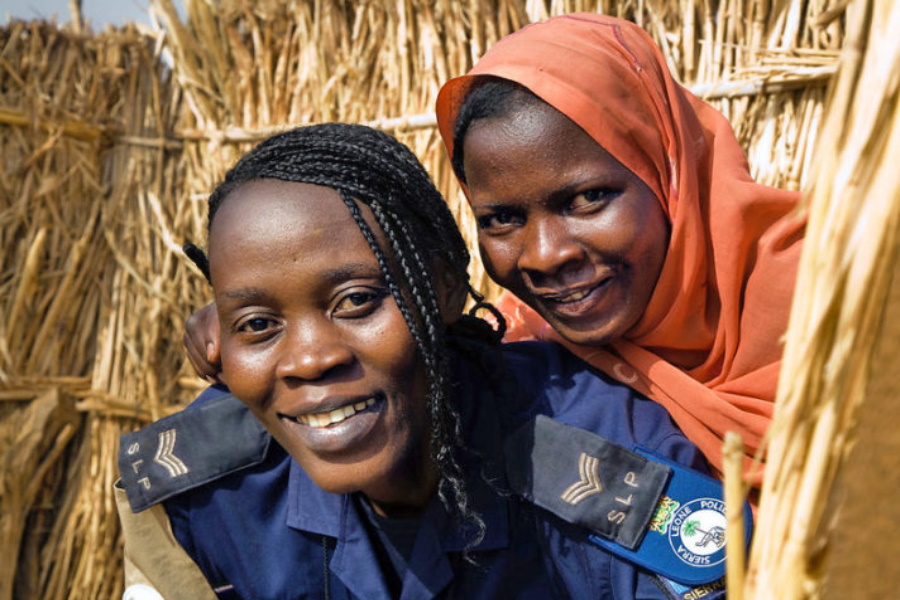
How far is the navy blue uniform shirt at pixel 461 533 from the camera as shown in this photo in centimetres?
171

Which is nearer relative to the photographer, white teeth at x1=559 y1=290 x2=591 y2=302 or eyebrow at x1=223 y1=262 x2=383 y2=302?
eyebrow at x1=223 y1=262 x2=383 y2=302

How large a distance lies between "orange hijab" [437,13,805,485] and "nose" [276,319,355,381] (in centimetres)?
59

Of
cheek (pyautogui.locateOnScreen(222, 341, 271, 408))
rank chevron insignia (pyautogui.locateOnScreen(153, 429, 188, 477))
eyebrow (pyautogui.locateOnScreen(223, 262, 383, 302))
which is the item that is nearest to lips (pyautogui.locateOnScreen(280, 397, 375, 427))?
cheek (pyautogui.locateOnScreen(222, 341, 271, 408))

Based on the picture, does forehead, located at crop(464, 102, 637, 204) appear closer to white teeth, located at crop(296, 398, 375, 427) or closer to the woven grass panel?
white teeth, located at crop(296, 398, 375, 427)

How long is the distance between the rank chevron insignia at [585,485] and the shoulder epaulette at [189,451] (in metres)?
0.64

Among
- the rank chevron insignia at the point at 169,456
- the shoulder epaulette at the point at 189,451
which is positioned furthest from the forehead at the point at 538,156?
the rank chevron insignia at the point at 169,456

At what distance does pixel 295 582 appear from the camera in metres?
1.85

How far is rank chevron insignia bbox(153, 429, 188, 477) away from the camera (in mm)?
1860

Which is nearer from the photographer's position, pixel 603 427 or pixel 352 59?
pixel 603 427

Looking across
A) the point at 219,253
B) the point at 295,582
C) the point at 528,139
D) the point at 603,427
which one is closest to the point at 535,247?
the point at 528,139

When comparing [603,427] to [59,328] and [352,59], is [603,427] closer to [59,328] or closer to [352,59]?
[352,59]

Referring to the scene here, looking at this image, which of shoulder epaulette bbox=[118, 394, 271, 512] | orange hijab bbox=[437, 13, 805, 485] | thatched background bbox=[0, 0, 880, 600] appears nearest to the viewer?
orange hijab bbox=[437, 13, 805, 485]

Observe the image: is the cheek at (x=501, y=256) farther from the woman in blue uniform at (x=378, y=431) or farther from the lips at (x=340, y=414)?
the lips at (x=340, y=414)

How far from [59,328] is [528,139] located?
238 centimetres
